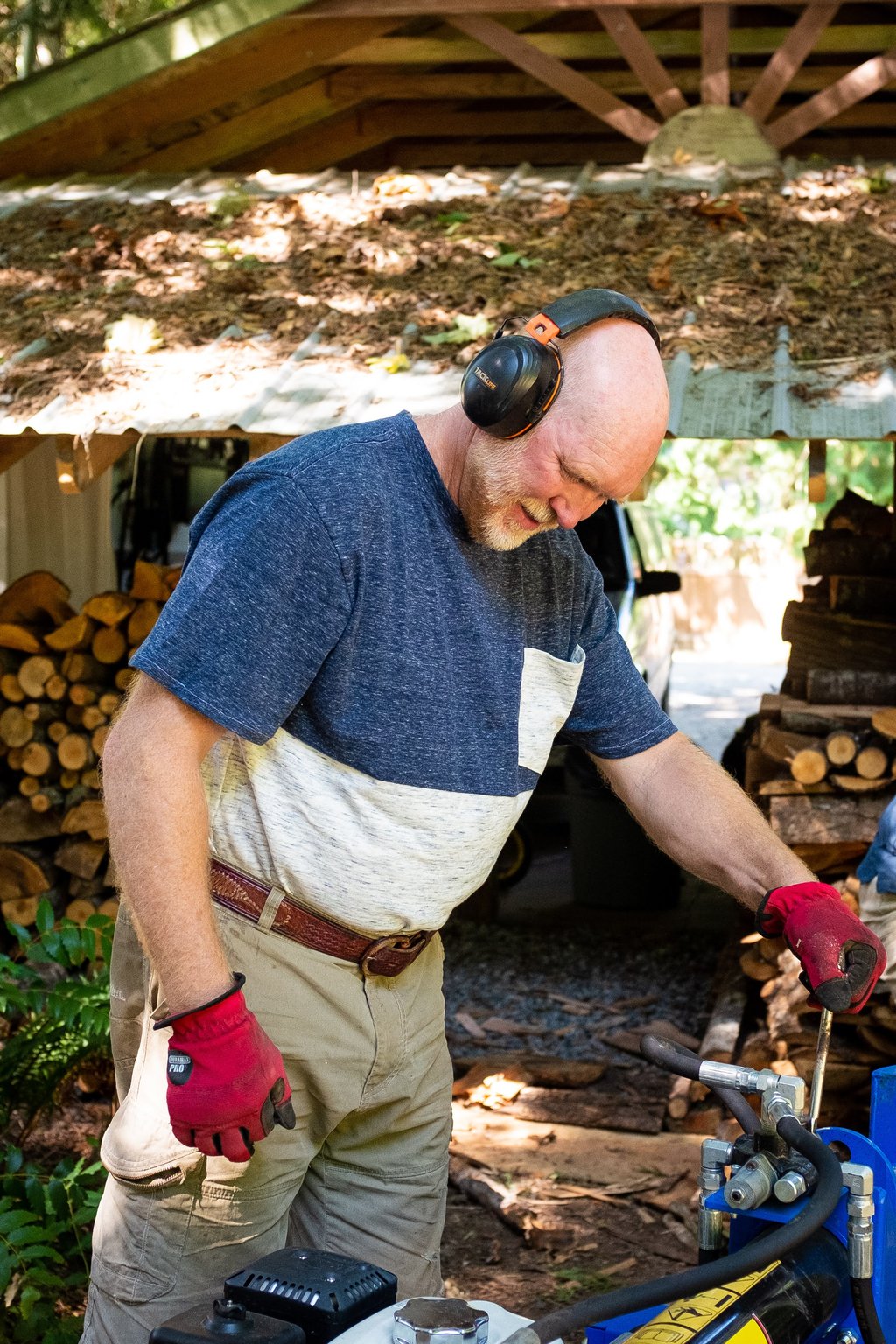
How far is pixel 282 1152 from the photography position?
2.43m

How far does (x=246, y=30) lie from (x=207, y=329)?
83.2 inches

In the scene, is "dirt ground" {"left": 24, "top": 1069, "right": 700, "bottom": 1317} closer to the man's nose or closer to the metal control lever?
the metal control lever

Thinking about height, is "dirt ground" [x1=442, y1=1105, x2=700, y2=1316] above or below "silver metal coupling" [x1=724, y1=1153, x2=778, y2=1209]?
below

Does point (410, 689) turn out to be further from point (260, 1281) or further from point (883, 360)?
point (883, 360)

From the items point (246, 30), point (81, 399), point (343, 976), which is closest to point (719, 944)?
point (81, 399)

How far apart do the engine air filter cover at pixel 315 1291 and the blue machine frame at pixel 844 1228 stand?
1.04ft

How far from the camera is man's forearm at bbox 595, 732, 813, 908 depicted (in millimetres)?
2658

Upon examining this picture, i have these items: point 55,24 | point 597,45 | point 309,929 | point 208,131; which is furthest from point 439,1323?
point 55,24

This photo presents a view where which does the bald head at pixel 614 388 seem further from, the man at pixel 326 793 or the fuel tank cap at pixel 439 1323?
the fuel tank cap at pixel 439 1323

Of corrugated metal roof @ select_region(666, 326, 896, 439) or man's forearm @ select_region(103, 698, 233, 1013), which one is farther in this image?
corrugated metal roof @ select_region(666, 326, 896, 439)

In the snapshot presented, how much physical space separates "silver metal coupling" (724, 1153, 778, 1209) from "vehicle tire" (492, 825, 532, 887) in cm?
726

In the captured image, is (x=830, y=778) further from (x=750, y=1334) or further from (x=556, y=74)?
(x=750, y=1334)

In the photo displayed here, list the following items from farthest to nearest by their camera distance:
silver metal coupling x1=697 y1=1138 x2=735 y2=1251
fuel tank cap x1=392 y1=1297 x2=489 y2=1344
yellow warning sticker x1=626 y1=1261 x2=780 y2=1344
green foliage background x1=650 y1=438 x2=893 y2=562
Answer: green foliage background x1=650 y1=438 x2=893 y2=562 < silver metal coupling x1=697 y1=1138 x2=735 y2=1251 < yellow warning sticker x1=626 y1=1261 x2=780 y2=1344 < fuel tank cap x1=392 y1=1297 x2=489 y2=1344

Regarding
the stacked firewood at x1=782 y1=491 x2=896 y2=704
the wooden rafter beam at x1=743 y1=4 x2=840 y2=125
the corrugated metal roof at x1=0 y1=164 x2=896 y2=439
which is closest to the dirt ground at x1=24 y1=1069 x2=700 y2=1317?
the stacked firewood at x1=782 y1=491 x2=896 y2=704
